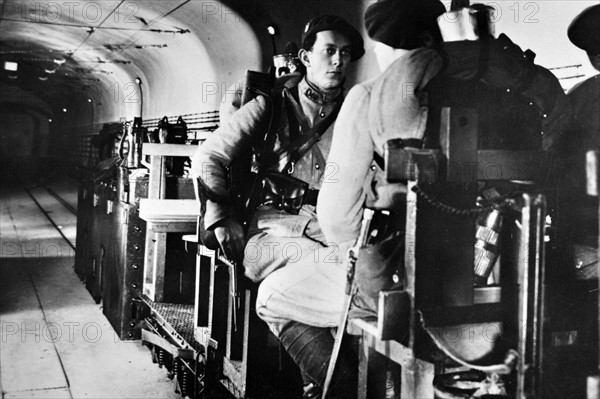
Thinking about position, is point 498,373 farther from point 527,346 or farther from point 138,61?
point 138,61

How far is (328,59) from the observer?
3035mm

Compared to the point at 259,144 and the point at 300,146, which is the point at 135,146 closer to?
the point at 259,144

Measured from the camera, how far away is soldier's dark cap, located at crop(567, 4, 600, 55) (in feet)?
7.33

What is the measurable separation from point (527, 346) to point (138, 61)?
13365 millimetres

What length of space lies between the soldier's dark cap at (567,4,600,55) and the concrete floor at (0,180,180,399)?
3093mm

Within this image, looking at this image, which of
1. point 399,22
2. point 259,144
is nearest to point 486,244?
point 399,22

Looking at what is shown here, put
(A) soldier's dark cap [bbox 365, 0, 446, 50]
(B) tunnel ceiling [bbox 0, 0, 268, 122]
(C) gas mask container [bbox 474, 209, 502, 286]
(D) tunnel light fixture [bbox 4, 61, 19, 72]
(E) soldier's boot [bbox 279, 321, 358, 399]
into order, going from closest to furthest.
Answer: (C) gas mask container [bbox 474, 209, 502, 286]
(A) soldier's dark cap [bbox 365, 0, 446, 50]
(E) soldier's boot [bbox 279, 321, 358, 399]
(B) tunnel ceiling [bbox 0, 0, 268, 122]
(D) tunnel light fixture [bbox 4, 61, 19, 72]

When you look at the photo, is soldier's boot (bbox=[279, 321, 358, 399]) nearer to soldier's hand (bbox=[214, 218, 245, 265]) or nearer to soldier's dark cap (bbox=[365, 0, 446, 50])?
soldier's hand (bbox=[214, 218, 245, 265])

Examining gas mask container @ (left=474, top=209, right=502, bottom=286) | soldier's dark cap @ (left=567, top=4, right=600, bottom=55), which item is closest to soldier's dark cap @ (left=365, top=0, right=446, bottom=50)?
soldier's dark cap @ (left=567, top=4, right=600, bottom=55)

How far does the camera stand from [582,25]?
2.28 metres

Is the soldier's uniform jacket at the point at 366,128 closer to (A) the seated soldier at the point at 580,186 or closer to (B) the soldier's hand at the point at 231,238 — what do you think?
(A) the seated soldier at the point at 580,186

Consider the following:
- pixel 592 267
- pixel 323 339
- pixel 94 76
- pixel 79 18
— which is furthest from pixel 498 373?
pixel 94 76

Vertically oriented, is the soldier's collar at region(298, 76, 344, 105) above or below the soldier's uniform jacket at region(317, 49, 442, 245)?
above

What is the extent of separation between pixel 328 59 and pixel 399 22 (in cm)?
89
